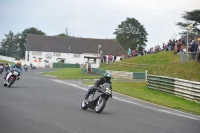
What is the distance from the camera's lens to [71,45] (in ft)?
368

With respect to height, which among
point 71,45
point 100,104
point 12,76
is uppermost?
point 71,45

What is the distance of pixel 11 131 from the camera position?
381 inches

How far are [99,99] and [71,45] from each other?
97.2 metres

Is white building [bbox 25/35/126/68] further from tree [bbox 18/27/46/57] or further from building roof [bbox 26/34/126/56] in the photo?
tree [bbox 18/27/46/57]

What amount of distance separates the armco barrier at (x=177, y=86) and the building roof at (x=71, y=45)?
7891 centimetres

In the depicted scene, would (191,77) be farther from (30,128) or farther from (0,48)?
(0,48)

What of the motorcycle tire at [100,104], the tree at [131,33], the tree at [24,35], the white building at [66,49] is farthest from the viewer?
the tree at [24,35]

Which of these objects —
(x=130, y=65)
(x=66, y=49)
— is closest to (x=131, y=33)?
(x=66, y=49)

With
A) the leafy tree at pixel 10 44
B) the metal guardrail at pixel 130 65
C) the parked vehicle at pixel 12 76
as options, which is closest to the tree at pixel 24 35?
the leafy tree at pixel 10 44

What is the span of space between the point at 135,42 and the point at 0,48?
2752 inches

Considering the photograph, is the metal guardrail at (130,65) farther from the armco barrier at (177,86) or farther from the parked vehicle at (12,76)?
the parked vehicle at (12,76)

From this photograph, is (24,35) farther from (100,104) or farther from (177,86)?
(100,104)

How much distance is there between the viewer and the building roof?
11056cm

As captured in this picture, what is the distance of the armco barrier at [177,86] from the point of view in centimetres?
2372
